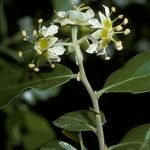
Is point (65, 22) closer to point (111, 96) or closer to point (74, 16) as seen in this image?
point (74, 16)

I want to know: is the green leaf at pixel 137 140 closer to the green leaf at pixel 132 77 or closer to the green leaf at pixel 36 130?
the green leaf at pixel 132 77

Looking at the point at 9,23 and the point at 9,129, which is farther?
the point at 9,23

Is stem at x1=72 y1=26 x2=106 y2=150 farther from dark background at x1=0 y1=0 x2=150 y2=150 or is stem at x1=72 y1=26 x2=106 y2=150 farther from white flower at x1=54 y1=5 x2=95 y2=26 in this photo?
dark background at x1=0 y1=0 x2=150 y2=150

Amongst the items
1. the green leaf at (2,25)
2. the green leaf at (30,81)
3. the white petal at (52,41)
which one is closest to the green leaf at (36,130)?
the green leaf at (2,25)

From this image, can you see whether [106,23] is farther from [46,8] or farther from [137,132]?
[46,8]

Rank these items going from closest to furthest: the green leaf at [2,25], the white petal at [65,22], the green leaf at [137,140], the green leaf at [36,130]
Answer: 1. the green leaf at [137,140]
2. the white petal at [65,22]
3. the green leaf at [36,130]
4. the green leaf at [2,25]

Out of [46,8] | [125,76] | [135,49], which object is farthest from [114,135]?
[125,76]

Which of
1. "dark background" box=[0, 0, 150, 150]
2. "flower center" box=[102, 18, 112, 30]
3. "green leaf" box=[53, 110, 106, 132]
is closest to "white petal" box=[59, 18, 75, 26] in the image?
"flower center" box=[102, 18, 112, 30]
